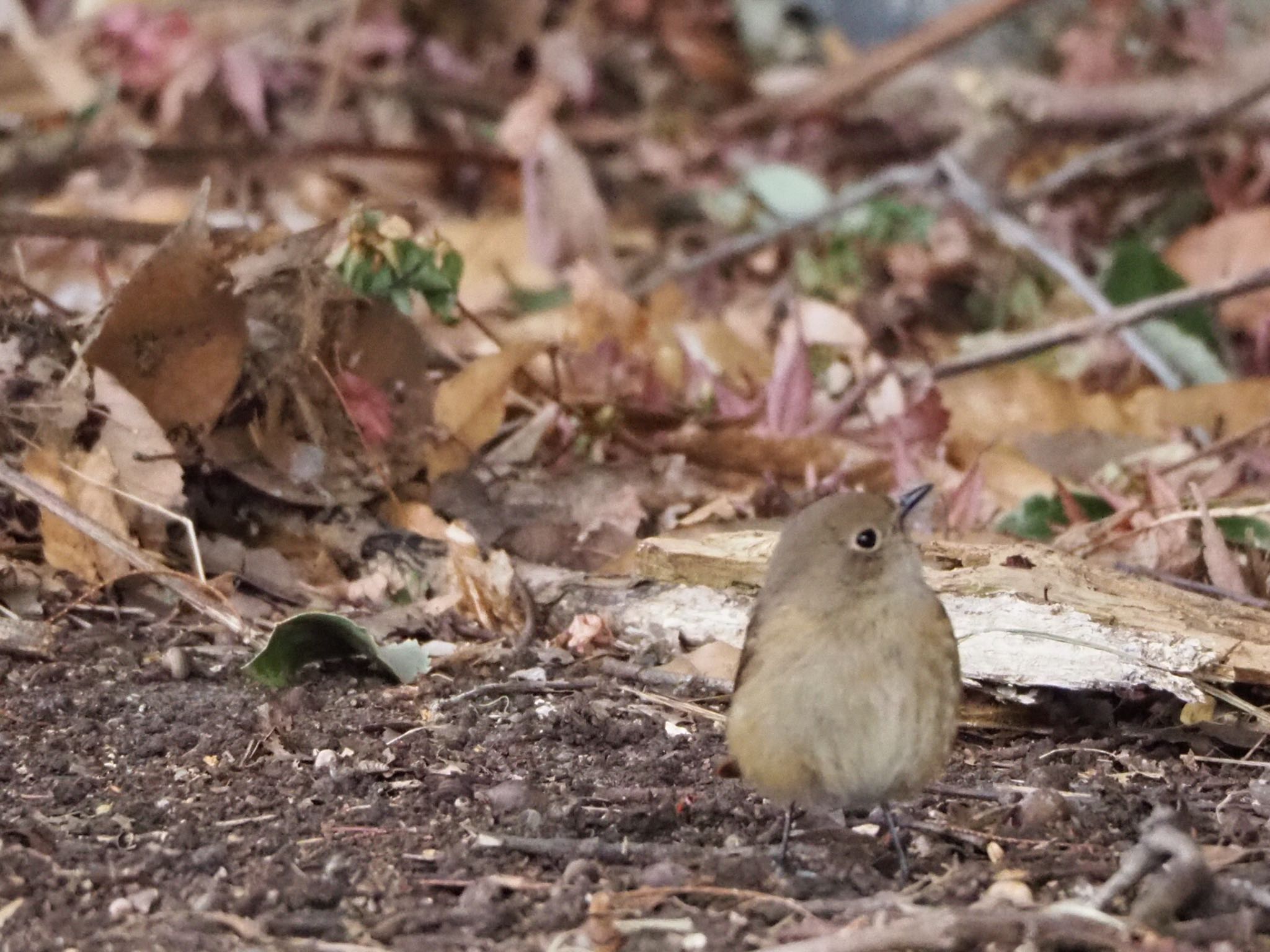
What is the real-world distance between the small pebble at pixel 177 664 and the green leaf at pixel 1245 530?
2342 millimetres

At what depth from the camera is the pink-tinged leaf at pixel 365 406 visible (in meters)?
3.85

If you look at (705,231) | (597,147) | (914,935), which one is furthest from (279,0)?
(914,935)

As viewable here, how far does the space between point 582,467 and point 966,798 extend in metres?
1.72

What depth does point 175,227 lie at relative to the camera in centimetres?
366

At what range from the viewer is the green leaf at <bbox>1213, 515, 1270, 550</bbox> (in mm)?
3676

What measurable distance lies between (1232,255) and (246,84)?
14.8 ft

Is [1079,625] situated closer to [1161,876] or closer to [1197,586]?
[1197,586]

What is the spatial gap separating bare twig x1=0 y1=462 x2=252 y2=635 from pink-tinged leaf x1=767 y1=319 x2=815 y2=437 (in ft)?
5.34

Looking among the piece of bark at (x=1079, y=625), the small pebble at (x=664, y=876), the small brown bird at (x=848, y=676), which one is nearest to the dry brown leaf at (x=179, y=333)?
the piece of bark at (x=1079, y=625)

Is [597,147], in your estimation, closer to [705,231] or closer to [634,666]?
[705,231]

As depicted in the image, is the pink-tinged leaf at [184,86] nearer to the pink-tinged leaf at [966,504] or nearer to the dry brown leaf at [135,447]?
the dry brown leaf at [135,447]

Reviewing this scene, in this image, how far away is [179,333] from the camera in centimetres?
368

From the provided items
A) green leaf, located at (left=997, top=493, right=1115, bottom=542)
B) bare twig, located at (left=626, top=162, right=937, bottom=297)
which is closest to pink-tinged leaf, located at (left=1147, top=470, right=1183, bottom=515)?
green leaf, located at (left=997, top=493, right=1115, bottom=542)

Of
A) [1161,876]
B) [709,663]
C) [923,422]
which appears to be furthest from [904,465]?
[1161,876]
